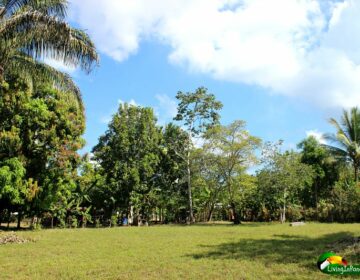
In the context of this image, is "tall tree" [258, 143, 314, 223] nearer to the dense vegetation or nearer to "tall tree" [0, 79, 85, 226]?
the dense vegetation

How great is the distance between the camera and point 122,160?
31.0m

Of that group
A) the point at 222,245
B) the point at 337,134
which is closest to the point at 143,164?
the point at 337,134

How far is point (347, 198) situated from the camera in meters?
25.2

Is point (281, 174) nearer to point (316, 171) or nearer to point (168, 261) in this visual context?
point (316, 171)

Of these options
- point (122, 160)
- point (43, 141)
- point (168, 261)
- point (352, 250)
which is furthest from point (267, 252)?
point (122, 160)

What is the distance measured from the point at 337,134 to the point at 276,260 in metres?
20.4

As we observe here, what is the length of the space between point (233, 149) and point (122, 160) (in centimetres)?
990

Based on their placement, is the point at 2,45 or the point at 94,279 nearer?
the point at 94,279

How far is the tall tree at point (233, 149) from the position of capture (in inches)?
1003

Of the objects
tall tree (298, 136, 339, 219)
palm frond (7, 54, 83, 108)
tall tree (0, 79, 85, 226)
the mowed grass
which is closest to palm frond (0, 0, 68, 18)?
palm frond (7, 54, 83, 108)

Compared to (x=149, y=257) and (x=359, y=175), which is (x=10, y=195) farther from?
(x=359, y=175)

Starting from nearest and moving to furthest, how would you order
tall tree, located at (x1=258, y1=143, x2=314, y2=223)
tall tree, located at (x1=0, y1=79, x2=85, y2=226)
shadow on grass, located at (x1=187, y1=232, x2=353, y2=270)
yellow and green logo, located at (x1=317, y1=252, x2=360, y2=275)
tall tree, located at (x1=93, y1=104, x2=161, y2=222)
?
yellow and green logo, located at (x1=317, y1=252, x2=360, y2=275), shadow on grass, located at (x1=187, y1=232, x2=353, y2=270), tall tree, located at (x1=0, y1=79, x2=85, y2=226), tall tree, located at (x1=258, y1=143, x2=314, y2=223), tall tree, located at (x1=93, y1=104, x2=161, y2=222)

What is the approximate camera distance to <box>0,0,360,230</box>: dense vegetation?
1166cm

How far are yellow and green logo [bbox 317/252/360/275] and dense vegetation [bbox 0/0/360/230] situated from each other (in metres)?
8.25
